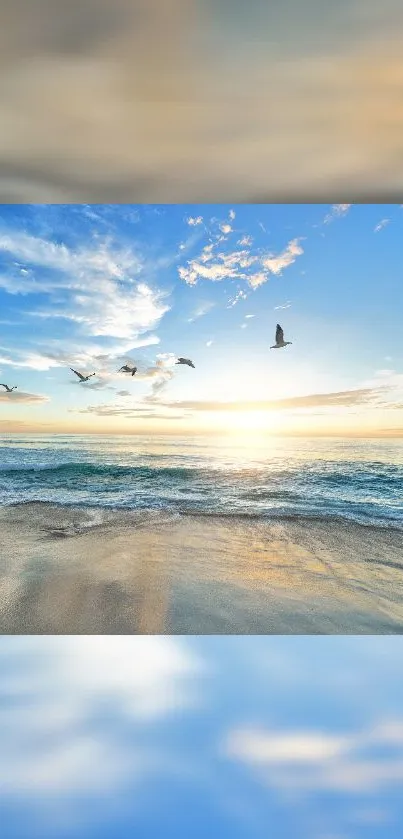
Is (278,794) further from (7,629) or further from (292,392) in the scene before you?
(292,392)

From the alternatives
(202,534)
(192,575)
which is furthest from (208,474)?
(192,575)

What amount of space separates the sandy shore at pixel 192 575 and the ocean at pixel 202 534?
0.04 ft

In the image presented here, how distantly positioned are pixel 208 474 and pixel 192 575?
2.30m

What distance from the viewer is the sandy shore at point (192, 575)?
2.66 m

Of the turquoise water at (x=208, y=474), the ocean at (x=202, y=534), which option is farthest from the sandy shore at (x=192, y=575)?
the turquoise water at (x=208, y=474)

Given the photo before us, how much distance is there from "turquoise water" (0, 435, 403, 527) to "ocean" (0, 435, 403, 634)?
0.01 metres

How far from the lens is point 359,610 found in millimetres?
2971

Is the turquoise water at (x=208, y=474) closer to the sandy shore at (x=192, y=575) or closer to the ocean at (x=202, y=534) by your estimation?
the ocean at (x=202, y=534)

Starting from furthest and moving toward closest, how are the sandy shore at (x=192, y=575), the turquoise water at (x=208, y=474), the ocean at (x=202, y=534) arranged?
the turquoise water at (x=208, y=474), the ocean at (x=202, y=534), the sandy shore at (x=192, y=575)

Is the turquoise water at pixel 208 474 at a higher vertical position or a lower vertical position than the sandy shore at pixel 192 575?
higher

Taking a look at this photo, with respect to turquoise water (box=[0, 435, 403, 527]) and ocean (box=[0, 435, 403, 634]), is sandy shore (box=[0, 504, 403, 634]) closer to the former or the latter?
ocean (box=[0, 435, 403, 634])

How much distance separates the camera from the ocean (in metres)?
2.76
